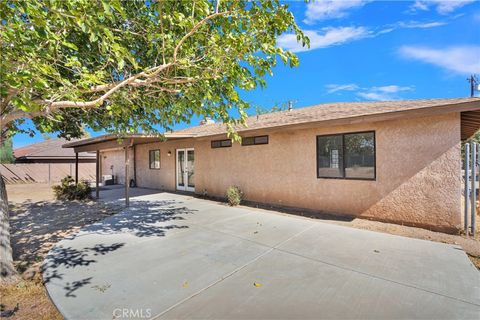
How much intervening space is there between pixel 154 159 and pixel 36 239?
940 centimetres

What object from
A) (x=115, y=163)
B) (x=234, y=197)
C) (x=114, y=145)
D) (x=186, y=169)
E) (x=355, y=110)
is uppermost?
(x=355, y=110)

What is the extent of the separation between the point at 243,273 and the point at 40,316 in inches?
100

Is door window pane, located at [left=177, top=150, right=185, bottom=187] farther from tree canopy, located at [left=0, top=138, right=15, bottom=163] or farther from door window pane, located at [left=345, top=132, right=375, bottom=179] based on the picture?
tree canopy, located at [left=0, top=138, right=15, bottom=163]

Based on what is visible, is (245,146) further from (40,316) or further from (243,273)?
(40,316)

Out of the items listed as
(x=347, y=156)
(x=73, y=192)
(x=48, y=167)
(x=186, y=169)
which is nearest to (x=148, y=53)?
(x=347, y=156)

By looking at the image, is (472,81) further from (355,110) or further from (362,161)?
(362,161)

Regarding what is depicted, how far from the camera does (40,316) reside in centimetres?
275

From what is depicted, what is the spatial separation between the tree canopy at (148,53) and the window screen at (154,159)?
9142 millimetres

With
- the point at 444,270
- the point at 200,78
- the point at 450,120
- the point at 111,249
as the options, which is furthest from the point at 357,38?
the point at 111,249

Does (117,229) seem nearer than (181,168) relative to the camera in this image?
Yes

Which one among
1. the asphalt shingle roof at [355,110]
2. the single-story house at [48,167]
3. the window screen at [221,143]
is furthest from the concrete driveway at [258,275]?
the single-story house at [48,167]

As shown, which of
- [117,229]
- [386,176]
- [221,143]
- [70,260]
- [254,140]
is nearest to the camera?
[70,260]

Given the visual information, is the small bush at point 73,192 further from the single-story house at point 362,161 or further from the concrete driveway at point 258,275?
the concrete driveway at point 258,275

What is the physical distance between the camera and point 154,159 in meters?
14.6
